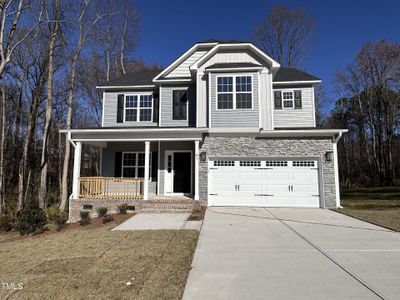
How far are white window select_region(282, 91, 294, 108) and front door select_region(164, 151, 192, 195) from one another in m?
5.77

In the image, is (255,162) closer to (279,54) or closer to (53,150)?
(279,54)

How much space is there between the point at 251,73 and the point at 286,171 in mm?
4913

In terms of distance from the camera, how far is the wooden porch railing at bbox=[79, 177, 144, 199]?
12.4 metres

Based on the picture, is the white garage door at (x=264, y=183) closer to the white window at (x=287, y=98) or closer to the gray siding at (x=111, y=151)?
the white window at (x=287, y=98)

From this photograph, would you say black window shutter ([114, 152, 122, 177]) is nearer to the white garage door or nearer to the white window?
the white garage door

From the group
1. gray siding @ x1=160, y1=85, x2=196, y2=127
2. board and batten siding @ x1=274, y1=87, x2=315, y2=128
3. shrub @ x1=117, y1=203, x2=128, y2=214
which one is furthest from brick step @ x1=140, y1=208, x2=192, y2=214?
board and batten siding @ x1=274, y1=87, x2=315, y2=128

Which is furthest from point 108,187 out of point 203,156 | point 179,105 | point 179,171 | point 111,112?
point 179,105

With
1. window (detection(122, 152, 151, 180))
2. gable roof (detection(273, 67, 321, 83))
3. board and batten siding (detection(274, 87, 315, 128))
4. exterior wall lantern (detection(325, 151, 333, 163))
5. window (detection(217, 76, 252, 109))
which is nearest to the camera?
exterior wall lantern (detection(325, 151, 333, 163))

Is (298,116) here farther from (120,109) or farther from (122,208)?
(122,208)

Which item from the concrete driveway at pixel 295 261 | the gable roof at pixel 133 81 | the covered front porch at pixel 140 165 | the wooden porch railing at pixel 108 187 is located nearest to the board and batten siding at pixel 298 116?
the covered front porch at pixel 140 165

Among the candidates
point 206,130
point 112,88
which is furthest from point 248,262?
point 112,88

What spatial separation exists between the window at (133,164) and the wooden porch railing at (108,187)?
1.82m

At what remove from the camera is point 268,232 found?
763 centimetres

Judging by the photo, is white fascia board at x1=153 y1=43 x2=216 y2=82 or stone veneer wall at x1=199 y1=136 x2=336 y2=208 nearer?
stone veneer wall at x1=199 y1=136 x2=336 y2=208
